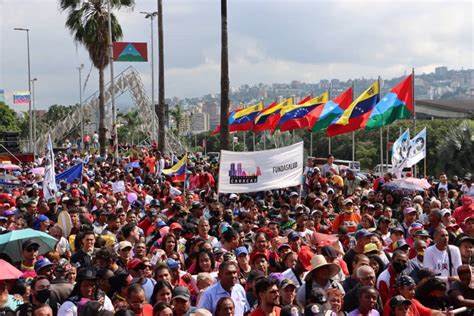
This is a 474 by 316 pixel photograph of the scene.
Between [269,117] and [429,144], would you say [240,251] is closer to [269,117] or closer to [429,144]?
[269,117]

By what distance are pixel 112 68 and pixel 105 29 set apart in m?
2.54

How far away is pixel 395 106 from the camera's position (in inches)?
909

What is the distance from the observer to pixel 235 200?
16172mm

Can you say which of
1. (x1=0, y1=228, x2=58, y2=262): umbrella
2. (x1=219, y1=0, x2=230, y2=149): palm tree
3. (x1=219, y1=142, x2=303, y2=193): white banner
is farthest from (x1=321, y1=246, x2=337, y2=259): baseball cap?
(x1=219, y1=0, x2=230, y2=149): palm tree

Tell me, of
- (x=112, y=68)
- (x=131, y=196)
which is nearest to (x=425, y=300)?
(x=131, y=196)

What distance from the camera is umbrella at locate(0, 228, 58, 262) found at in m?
10.1

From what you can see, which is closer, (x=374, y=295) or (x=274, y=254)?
(x=374, y=295)

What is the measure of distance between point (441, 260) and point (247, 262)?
2216mm

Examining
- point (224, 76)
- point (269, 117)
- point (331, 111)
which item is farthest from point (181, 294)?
point (269, 117)

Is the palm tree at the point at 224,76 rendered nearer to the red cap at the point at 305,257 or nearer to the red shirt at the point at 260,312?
the red cap at the point at 305,257

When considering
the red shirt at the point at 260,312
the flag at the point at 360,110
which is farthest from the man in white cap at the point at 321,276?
the flag at the point at 360,110

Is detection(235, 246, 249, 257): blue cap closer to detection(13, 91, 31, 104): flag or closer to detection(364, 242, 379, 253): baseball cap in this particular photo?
detection(364, 242, 379, 253): baseball cap

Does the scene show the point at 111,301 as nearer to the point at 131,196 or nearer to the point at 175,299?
the point at 175,299

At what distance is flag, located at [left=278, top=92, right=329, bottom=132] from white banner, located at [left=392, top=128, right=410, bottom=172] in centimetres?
932
